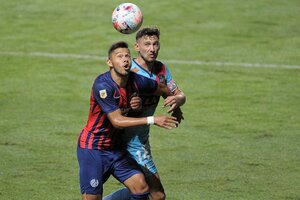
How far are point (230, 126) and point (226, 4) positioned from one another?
11352mm

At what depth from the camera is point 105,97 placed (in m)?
9.64

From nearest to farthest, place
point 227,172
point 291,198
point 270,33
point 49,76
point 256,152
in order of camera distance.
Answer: point 291,198, point 227,172, point 256,152, point 49,76, point 270,33

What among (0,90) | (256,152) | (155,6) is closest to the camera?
(256,152)

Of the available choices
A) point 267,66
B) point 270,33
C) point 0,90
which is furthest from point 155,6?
point 0,90

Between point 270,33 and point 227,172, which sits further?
point 270,33

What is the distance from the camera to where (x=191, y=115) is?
1819cm

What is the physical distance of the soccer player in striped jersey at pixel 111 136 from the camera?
9.73 meters

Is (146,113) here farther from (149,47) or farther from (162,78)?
(149,47)

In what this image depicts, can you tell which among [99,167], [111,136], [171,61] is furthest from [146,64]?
[171,61]

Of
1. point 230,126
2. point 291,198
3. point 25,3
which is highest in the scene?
point 291,198

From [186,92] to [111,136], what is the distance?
10293mm

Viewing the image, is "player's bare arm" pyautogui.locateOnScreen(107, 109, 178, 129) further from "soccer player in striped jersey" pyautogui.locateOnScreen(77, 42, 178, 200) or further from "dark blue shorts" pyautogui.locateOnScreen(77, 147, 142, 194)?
"dark blue shorts" pyautogui.locateOnScreen(77, 147, 142, 194)

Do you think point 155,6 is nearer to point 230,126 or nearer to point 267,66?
point 267,66

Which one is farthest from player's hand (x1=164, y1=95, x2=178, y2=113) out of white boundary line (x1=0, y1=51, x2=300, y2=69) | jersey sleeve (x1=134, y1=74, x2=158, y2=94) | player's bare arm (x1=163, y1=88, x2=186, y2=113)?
white boundary line (x1=0, y1=51, x2=300, y2=69)
